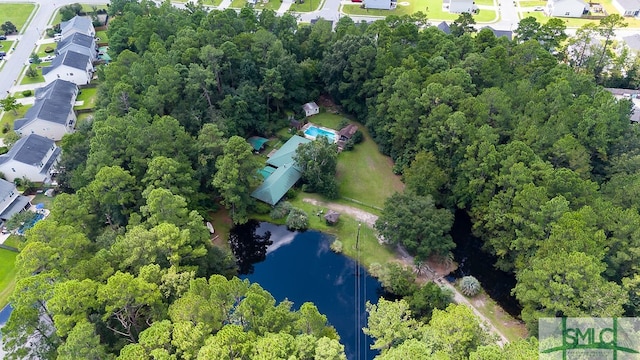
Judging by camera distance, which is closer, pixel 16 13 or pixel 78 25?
pixel 78 25

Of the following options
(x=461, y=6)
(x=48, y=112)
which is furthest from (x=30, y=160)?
(x=461, y=6)

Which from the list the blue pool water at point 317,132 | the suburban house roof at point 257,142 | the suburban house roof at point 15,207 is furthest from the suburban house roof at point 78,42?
the blue pool water at point 317,132

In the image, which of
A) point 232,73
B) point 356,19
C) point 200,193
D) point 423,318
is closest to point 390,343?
point 423,318

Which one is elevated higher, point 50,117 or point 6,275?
point 50,117

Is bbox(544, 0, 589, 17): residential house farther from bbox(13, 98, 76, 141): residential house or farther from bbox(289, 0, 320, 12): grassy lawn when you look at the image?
bbox(13, 98, 76, 141): residential house

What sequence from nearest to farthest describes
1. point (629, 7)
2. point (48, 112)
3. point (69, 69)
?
point (48, 112), point (69, 69), point (629, 7)

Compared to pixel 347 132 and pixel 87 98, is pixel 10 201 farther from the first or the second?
pixel 347 132

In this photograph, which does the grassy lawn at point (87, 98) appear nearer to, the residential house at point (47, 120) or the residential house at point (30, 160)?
the residential house at point (47, 120)
